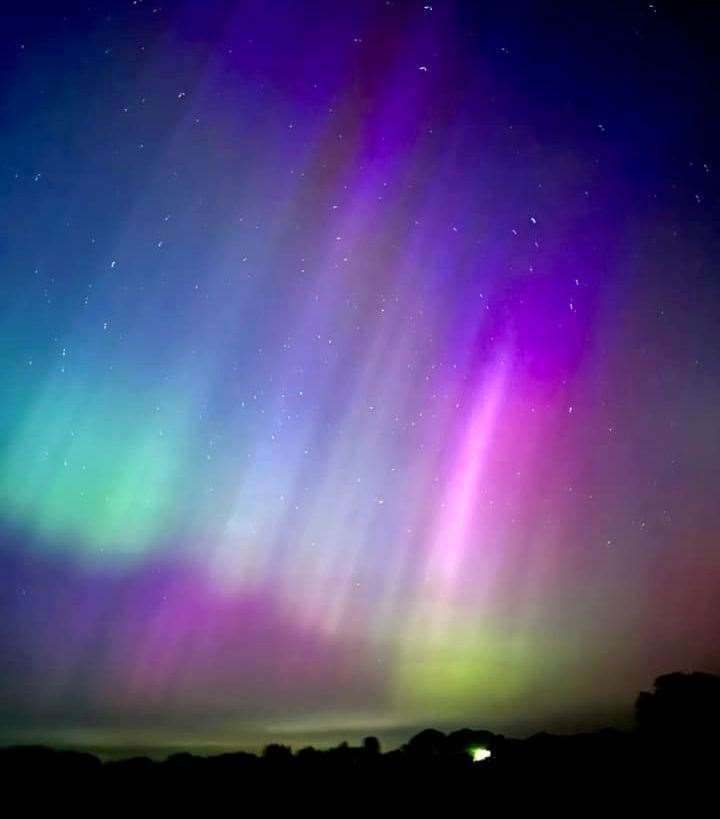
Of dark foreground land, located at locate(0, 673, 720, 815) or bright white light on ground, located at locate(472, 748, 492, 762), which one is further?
bright white light on ground, located at locate(472, 748, 492, 762)

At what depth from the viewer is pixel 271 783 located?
2156 cm

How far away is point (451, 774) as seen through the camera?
68.3ft

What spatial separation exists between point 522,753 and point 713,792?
1032 centimetres

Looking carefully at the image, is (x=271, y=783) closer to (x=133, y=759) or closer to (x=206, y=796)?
(x=206, y=796)

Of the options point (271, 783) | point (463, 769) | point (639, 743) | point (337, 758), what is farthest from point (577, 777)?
point (337, 758)

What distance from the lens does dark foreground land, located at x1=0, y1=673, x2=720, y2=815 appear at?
673 inches

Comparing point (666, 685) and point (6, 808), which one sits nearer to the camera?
point (6, 808)

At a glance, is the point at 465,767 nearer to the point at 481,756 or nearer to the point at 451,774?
the point at 451,774

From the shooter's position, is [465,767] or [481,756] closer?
[465,767]

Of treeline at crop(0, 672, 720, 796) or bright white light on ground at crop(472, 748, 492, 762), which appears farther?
bright white light on ground at crop(472, 748, 492, 762)

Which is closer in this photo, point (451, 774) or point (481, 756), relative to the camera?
point (451, 774)

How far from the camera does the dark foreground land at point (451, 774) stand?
1709 cm

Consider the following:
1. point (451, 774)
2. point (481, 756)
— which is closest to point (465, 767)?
point (451, 774)

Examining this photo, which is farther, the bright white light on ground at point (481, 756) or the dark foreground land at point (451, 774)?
the bright white light on ground at point (481, 756)
